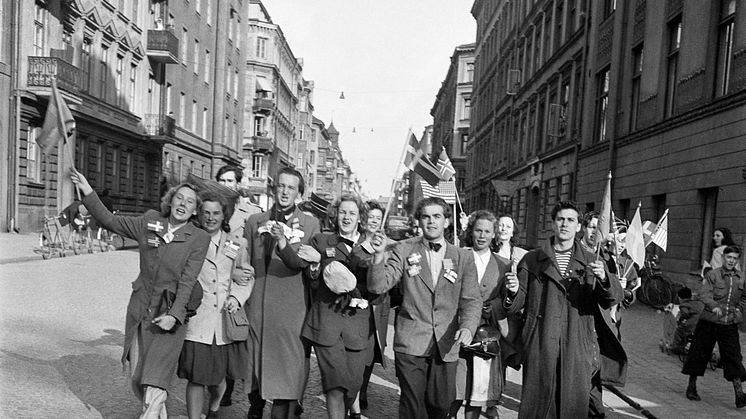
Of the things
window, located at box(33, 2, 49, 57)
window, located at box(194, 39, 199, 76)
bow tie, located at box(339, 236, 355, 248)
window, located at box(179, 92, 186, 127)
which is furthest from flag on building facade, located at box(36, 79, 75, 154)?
window, located at box(194, 39, 199, 76)

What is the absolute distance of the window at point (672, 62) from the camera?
16000mm

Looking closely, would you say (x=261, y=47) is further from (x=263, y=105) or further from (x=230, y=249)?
(x=230, y=249)

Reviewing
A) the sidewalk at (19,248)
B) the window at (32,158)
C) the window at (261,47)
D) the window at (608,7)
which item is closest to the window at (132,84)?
the window at (32,158)

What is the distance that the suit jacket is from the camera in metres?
4.38

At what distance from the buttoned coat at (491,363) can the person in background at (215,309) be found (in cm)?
169

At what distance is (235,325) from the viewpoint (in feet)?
15.1

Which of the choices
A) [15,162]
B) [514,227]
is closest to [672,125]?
[514,227]

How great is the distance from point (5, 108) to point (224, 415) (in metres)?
20.3

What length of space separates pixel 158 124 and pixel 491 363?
31241 millimetres

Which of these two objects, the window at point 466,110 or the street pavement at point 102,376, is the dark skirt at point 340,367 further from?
the window at point 466,110

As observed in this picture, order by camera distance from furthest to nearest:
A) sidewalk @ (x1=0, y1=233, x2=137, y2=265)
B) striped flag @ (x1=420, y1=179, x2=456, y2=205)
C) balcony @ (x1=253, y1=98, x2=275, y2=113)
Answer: balcony @ (x1=253, y1=98, x2=275, y2=113)
sidewalk @ (x1=0, y1=233, x2=137, y2=265)
striped flag @ (x1=420, y1=179, x2=456, y2=205)

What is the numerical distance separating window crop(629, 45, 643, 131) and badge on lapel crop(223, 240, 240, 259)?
16561 millimetres

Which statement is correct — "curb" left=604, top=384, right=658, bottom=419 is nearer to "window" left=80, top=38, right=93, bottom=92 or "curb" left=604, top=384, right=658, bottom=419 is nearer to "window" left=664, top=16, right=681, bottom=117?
"window" left=664, top=16, right=681, bottom=117

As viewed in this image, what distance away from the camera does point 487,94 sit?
51.4m
